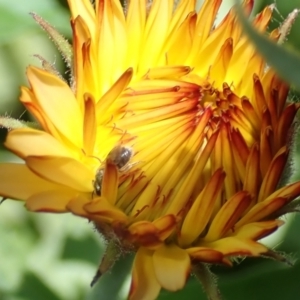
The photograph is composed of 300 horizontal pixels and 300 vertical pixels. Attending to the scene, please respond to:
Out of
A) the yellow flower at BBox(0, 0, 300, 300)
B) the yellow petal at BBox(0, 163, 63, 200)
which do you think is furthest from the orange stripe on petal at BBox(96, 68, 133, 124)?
the yellow petal at BBox(0, 163, 63, 200)

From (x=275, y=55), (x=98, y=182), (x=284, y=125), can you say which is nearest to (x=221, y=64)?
(x=284, y=125)

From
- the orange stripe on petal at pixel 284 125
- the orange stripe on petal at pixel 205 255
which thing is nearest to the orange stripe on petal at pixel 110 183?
the orange stripe on petal at pixel 205 255

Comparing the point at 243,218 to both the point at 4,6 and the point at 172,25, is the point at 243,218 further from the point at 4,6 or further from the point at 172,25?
the point at 4,6

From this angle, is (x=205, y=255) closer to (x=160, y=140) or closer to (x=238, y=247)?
(x=238, y=247)

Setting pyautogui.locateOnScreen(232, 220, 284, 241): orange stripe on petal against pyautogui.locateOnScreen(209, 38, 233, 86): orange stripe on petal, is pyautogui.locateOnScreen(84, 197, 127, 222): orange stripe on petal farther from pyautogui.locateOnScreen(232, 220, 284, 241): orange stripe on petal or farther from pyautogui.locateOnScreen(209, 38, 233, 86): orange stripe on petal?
pyautogui.locateOnScreen(209, 38, 233, 86): orange stripe on petal

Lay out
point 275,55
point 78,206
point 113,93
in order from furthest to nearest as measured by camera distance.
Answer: point 113,93, point 78,206, point 275,55

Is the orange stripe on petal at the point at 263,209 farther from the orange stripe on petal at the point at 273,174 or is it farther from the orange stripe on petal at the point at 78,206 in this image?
the orange stripe on petal at the point at 78,206

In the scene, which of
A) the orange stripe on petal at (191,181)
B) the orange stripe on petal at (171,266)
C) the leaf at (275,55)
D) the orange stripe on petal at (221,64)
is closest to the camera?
the leaf at (275,55)
